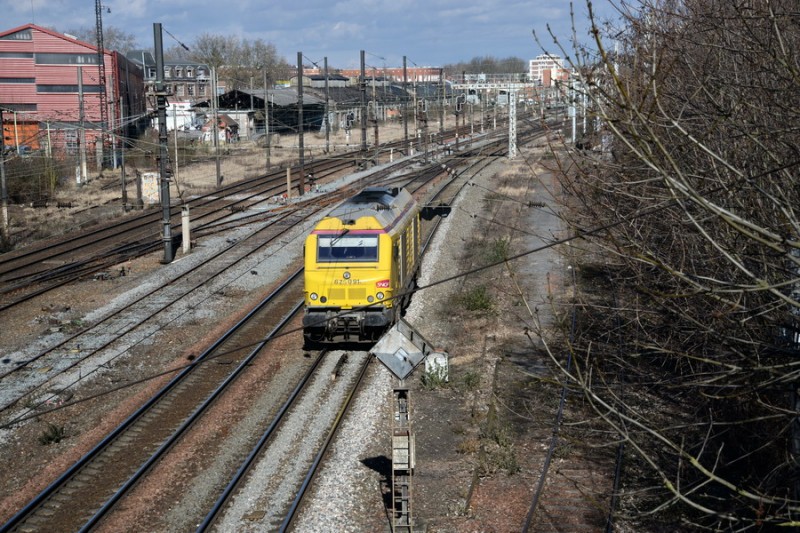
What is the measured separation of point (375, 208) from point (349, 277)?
219 cm

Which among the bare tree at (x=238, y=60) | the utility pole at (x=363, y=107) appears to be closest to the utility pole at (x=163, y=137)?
the utility pole at (x=363, y=107)

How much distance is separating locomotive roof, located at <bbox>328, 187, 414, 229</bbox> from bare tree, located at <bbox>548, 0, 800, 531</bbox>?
5.41 m

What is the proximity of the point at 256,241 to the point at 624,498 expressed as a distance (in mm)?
20845

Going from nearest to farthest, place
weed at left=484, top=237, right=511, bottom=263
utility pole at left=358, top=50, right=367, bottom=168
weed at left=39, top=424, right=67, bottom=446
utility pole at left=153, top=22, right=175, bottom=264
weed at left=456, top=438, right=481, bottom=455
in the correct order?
weed at left=456, top=438, right=481, bottom=455 < weed at left=39, top=424, right=67, bottom=446 < weed at left=484, top=237, right=511, bottom=263 < utility pole at left=153, top=22, right=175, bottom=264 < utility pole at left=358, top=50, right=367, bottom=168

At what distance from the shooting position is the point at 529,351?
57.7ft

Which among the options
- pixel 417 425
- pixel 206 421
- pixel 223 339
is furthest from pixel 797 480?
pixel 223 339

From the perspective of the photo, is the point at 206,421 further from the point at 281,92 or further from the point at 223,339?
the point at 281,92

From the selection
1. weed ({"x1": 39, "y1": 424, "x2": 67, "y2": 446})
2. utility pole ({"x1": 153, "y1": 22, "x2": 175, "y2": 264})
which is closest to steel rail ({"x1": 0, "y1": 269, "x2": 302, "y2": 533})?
weed ({"x1": 39, "y1": 424, "x2": 67, "y2": 446})

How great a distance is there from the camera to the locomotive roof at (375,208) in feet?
58.6

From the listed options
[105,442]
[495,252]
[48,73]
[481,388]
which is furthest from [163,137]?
[48,73]

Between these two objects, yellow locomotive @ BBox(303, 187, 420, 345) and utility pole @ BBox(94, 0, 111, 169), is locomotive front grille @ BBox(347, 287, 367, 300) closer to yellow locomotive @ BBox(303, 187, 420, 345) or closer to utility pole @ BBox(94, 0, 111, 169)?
yellow locomotive @ BBox(303, 187, 420, 345)

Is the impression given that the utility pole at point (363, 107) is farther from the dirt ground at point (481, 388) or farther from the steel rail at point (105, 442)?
the steel rail at point (105, 442)

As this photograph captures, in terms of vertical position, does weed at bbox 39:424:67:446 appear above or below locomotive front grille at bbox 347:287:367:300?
below

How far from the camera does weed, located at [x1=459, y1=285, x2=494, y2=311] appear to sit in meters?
21.0
